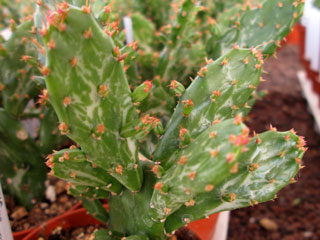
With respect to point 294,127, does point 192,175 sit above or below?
above

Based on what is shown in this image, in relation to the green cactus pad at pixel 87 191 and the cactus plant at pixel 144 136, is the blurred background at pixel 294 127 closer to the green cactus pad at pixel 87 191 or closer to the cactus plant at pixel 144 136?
the cactus plant at pixel 144 136

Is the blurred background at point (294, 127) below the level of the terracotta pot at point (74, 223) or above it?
below

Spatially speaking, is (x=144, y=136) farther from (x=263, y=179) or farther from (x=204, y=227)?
(x=204, y=227)

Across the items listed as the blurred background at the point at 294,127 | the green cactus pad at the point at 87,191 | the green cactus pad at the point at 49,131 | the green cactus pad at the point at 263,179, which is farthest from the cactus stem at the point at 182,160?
the green cactus pad at the point at 49,131

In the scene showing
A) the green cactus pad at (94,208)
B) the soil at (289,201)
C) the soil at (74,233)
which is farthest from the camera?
the soil at (289,201)

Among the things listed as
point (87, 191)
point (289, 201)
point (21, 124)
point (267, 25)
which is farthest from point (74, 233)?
A: point (289, 201)

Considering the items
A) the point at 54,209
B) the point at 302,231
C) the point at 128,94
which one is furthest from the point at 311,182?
the point at 128,94

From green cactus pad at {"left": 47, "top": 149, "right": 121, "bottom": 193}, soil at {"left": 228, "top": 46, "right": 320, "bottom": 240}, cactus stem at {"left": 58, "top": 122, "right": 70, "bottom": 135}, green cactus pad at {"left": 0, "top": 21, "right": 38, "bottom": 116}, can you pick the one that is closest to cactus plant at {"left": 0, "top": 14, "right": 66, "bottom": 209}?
green cactus pad at {"left": 0, "top": 21, "right": 38, "bottom": 116}

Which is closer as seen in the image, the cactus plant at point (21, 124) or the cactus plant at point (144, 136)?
the cactus plant at point (144, 136)

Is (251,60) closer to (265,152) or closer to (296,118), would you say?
(265,152)
